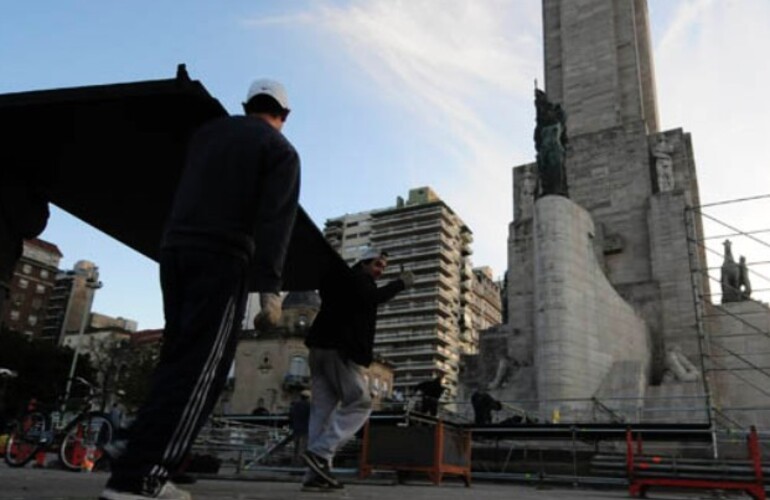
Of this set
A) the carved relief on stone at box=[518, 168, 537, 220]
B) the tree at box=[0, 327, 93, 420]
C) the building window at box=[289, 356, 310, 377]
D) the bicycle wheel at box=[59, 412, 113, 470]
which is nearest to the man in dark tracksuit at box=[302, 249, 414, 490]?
the bicycle wheel at box=[59, 412, 113, 470]

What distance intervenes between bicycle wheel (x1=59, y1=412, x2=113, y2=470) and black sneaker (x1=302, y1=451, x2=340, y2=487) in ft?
12.9

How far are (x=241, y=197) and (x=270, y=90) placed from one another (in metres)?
0.74

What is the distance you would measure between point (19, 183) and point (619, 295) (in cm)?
2139

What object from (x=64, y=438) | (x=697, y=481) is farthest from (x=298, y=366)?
(x=697, y=481)

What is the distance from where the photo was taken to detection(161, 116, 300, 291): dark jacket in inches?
107

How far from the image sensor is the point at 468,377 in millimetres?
24719

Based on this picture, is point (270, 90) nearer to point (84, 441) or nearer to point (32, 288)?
point (84, 441)

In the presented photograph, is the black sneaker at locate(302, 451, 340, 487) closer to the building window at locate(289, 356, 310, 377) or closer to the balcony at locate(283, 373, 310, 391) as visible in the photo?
the balcony at locate(283, 373, 310, 391)

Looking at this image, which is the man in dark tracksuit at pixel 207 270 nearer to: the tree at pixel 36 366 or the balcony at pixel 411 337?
the tree at pixel 36 366

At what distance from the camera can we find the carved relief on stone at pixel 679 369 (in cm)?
1937

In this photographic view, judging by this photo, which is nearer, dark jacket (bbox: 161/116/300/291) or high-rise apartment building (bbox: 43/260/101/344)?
dark jacket (bbox: 161/116/300/291)

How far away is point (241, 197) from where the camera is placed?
2836 millimetres

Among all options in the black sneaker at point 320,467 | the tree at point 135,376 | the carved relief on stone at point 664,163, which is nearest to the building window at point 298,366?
the tree at point 135,376

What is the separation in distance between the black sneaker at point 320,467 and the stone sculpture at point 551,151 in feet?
60.3
